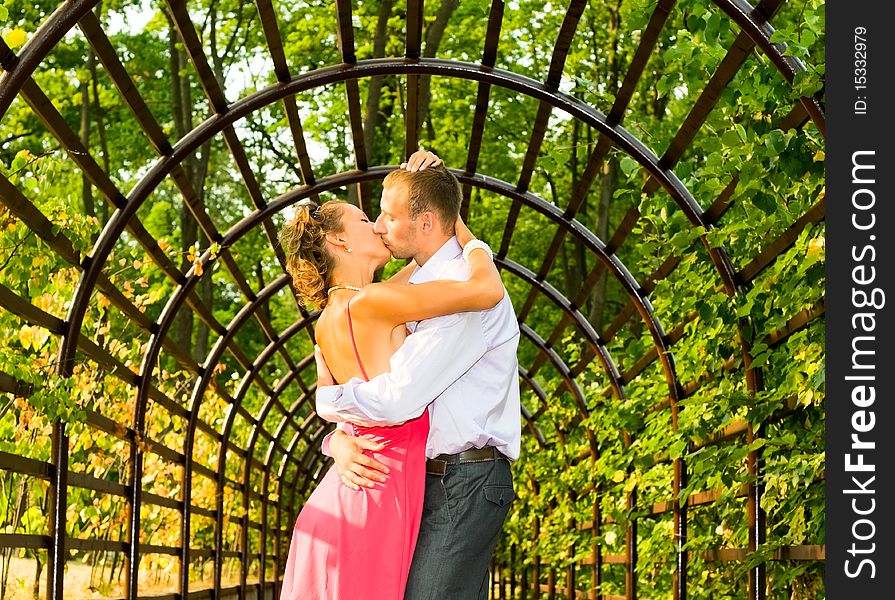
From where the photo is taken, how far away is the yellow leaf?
4.36 m

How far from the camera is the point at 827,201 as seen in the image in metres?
3.42

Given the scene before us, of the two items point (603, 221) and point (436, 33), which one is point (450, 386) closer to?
point (436, 33)

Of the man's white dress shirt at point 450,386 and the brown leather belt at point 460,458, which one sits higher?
the man's white dress shirt at point 450,386

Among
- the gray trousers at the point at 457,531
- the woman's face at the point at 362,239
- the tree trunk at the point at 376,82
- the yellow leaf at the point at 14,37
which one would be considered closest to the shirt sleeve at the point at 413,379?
the gray trousers at the point at 457,531

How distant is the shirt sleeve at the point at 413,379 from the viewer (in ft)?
9.21

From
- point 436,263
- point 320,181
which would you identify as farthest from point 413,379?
point 320,181

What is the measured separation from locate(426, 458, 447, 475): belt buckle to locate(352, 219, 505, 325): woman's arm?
0.33 m

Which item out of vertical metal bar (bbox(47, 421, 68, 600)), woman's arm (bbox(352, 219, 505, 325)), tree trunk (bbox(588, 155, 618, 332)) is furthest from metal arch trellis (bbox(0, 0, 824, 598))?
tree trunk (bbox(588, 155, 618, 332))

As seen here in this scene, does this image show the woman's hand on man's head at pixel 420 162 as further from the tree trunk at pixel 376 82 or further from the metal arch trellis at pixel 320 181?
the tree trunk at pixel 376 82

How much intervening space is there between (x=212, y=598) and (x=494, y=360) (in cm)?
860

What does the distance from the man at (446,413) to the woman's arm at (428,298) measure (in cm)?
5

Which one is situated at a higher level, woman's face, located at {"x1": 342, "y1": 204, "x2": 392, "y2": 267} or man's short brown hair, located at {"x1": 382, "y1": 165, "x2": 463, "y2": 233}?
man's short brown hair, located at {"x1": 382, "y1": 165, "x2": 463, "y2": 233}

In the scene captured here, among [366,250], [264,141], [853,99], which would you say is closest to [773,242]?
[853,99]

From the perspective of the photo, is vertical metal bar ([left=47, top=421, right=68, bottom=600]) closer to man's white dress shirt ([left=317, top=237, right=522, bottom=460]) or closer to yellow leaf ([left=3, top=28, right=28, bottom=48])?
yellow leaf ([left=3, top=28, right=28, bottom=48])
